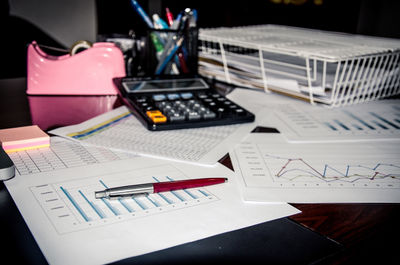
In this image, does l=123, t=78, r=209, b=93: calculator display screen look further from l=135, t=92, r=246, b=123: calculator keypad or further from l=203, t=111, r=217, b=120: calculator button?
l=203, t=111, r=217, b=120: calculator button

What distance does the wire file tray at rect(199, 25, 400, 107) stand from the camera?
32.7 inches

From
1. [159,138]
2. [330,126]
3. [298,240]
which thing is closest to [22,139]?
[159,138]

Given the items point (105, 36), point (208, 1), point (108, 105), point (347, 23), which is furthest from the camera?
point (347, 23)

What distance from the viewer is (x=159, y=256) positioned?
1.14 feet

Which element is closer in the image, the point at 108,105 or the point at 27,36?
the point at 108,105

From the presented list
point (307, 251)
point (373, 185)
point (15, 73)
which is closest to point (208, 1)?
point (15, 73)

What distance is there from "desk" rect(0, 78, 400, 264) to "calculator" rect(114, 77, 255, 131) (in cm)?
28

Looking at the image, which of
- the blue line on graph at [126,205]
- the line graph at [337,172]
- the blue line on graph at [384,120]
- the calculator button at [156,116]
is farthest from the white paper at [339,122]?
the blue line on graph at [126,205]

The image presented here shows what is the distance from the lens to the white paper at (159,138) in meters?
0.57

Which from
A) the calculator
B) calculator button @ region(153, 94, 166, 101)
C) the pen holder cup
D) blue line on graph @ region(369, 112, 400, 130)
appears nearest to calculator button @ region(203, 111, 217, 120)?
the calculator

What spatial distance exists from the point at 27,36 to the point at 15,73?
12 cm

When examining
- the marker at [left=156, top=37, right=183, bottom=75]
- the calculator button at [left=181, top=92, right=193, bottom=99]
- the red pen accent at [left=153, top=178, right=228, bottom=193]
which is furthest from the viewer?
the marker at [left=156, top=37, right=183, bottom=75]

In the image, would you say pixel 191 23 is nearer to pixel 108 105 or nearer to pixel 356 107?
pixel 108 105

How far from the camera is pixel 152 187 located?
456 millimetres
